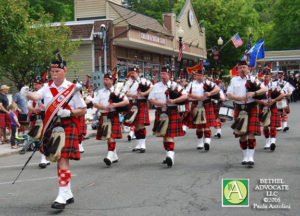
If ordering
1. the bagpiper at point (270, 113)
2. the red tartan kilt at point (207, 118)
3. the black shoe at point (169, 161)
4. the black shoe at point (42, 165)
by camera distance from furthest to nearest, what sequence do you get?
1. the red tartan kilt at point (207, 118)
2. the bagpiper at point (270, 113)
3. the black shoe at point (42, 165)
4. the black shoe at point (169, 161)

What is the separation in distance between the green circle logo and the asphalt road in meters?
0.11

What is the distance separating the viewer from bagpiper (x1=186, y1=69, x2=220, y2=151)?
34.0 ft

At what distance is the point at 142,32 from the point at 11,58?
12.2 meters

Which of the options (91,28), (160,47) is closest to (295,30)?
(160,47)

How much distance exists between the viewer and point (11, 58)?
17.0 metres

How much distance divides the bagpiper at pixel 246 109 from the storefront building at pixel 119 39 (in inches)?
568

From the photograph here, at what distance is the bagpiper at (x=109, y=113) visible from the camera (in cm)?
886

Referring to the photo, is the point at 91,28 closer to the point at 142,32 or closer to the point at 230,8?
the point at 142,32

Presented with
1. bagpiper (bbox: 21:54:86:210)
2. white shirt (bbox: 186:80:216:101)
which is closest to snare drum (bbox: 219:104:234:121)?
white shirt (bbox: 186:80:216:101)

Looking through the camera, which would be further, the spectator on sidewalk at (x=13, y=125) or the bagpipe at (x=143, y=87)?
the spectator on sidewalk at (x=13, y=125)

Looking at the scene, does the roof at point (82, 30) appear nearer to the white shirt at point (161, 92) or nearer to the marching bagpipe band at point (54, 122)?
the white shirt at point (161, 92)

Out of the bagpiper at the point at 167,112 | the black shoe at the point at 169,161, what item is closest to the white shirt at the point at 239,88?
the bagpiper at the point at 167,112

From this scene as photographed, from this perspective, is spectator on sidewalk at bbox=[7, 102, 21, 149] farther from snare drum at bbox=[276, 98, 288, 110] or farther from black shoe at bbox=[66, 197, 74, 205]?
snare drum at bbox=[276, 98, 288, 110]

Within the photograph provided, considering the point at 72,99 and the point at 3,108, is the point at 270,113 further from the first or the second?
the point at 3,108
